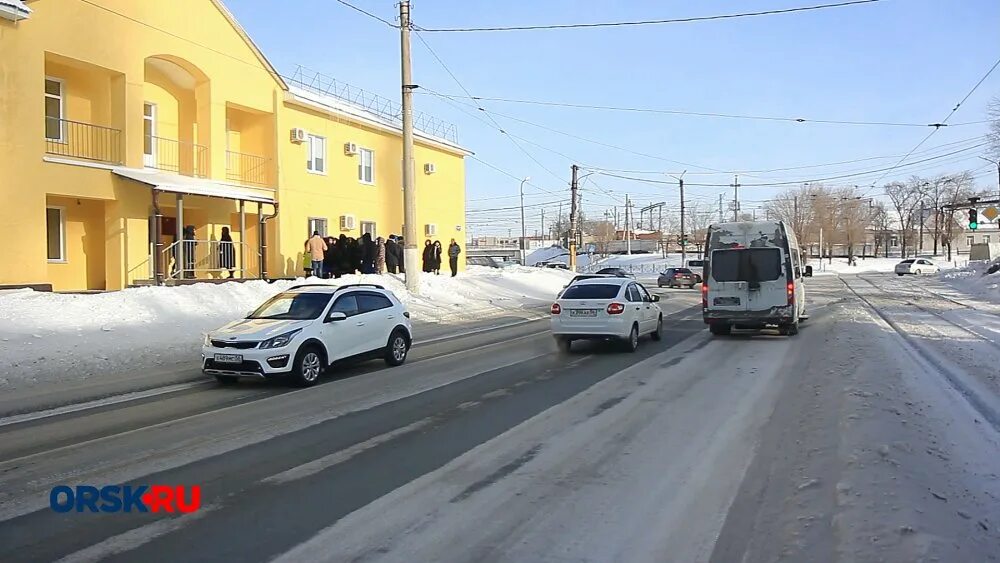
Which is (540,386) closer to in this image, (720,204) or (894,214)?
(720,204)

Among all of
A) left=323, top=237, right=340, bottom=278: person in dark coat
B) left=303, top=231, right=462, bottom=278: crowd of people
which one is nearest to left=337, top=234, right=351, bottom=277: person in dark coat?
left=303, top=231, right=462, bottom=278: crowd of people

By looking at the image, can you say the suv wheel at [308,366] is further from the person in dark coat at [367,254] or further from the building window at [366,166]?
the building window at [366,166]

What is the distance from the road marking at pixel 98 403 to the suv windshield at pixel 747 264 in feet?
→ 38.6

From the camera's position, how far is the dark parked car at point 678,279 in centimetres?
5191

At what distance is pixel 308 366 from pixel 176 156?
664 inches

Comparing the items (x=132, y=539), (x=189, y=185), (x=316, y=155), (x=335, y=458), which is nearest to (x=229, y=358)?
(x=335, y=458)

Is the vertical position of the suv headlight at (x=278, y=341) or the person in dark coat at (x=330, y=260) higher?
the person in dark coat at (x=330, y=260)

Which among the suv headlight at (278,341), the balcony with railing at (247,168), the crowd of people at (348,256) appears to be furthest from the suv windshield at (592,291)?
the balcony with railing at (247,168)

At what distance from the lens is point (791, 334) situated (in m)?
18.3

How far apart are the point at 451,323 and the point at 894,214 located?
146 meters

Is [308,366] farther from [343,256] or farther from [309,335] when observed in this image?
[343,256]

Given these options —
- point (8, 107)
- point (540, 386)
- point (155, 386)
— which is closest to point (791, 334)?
point (540, 386)

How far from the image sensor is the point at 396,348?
1384cm

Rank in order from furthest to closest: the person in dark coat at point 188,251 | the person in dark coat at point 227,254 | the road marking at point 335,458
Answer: the person in dark coat at point 227,254, the person in dark coat at point 188,251, the road marking at point 335,458
